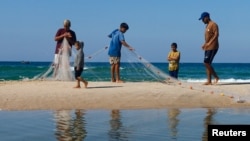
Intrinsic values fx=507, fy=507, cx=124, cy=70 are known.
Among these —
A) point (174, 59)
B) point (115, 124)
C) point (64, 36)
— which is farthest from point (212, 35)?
point (115, 124)

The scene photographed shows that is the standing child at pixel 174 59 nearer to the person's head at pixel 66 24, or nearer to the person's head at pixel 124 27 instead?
the person's head at pixel 124 27

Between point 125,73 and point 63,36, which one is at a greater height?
point 63,36

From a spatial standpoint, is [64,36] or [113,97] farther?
[64,36]

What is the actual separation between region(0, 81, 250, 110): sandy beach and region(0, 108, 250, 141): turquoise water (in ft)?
2.06

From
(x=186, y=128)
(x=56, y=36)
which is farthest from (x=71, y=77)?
(x=186, y=128)

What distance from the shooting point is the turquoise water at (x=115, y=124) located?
25.0 ft

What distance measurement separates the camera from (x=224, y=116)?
997 centimetres

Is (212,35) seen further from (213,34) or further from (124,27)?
(124,27)

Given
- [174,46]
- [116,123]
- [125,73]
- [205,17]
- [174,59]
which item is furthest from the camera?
[125,73]

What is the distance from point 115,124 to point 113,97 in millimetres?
2971

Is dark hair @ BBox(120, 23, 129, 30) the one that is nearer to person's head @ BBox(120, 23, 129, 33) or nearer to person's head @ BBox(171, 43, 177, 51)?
person's head @ BBox(120, 23, 129, 33)

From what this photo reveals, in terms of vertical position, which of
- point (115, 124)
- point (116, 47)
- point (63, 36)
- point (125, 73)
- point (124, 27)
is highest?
point (124, 27)

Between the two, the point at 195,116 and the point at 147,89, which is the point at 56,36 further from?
the point at 195,116

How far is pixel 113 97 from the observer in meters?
11.7
